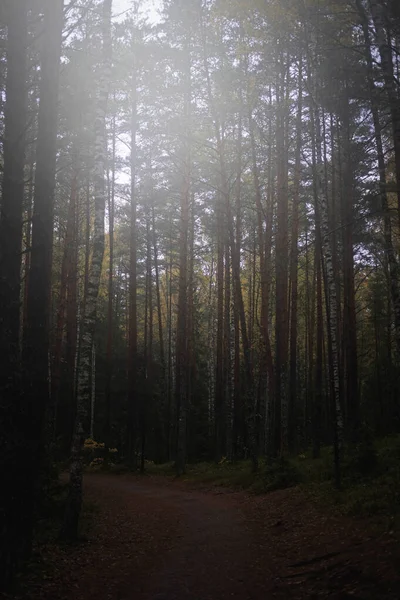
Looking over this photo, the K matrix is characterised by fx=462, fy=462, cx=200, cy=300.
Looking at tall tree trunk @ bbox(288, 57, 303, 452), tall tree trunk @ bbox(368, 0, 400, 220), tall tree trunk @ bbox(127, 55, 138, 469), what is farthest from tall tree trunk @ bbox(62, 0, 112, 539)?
tall tree trunk @ bbox(127, 55, 138, 469)

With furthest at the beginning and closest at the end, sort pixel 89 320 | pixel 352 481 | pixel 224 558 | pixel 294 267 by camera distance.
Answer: pixel 294 267 → pixel 352 481 → pixel 89 320 → pixel 224 558

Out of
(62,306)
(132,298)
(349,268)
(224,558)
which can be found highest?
(349,268)

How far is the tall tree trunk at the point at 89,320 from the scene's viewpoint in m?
8.60

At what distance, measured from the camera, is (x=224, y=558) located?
759cm

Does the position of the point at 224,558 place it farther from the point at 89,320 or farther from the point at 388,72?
the point at 388,72

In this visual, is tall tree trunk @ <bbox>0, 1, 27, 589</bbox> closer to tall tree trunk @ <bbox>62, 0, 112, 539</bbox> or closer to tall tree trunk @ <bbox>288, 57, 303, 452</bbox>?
tall tree trunk @ <bbox>62, 0, 112, 539</bbox>

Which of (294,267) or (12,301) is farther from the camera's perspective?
(294,267)

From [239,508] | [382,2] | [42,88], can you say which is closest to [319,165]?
[382,2]

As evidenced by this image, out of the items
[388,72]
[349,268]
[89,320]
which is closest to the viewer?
[89,320]

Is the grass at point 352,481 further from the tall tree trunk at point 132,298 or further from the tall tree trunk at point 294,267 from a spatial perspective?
the tall tree trunk at point 132,298

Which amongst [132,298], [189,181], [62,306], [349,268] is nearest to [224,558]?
[349,268]

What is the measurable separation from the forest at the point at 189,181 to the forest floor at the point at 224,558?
36.3 inches

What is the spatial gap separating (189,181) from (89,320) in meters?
12.1

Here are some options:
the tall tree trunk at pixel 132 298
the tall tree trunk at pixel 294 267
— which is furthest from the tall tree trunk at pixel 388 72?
the tall tree trunk at pixel 132 298
